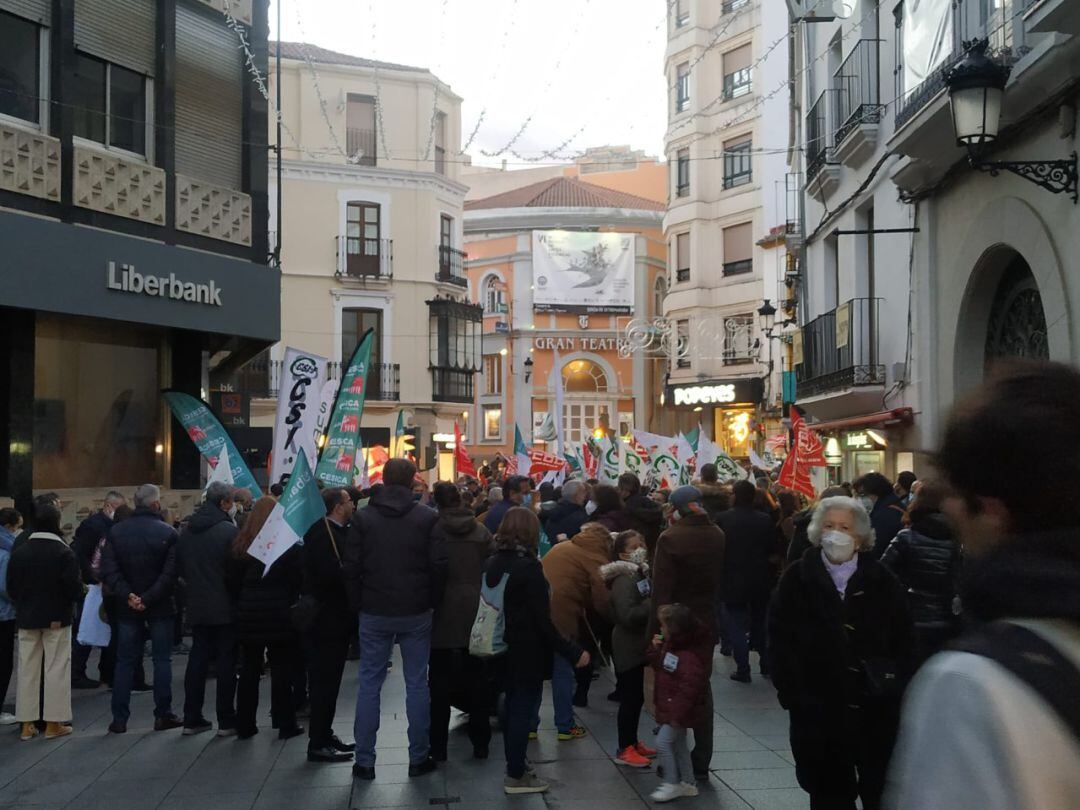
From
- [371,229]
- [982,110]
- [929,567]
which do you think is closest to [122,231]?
[982,110]

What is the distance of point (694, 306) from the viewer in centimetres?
4206

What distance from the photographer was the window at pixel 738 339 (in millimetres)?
40906

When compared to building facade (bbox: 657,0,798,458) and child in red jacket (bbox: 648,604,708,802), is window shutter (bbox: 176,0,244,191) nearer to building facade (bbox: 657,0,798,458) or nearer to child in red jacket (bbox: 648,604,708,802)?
child in red jacket (bbox: 648,604,708,802)

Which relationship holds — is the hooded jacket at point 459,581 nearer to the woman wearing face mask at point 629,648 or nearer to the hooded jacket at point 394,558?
the hooded jacket at point 394,558

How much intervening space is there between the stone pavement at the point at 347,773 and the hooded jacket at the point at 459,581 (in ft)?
2.97

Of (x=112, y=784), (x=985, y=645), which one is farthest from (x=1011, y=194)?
(x=985, y=645)

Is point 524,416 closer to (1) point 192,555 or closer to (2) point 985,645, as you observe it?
(1) point 192,555

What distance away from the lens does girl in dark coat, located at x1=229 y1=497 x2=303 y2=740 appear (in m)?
8.48

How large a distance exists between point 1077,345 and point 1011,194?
2.17 metres

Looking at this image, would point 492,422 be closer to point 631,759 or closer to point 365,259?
point 365,259

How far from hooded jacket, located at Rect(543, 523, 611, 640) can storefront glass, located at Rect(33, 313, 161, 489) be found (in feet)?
29.3

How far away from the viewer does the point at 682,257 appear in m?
43.1

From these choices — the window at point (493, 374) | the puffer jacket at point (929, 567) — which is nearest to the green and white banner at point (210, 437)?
the puffer jacket at point (929, 567)

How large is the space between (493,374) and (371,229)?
58.5ft
